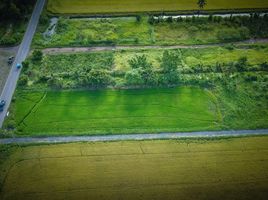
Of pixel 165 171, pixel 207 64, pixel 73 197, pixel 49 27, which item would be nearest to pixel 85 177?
pixel 73 197

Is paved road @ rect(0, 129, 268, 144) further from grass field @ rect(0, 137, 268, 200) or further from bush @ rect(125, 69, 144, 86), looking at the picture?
bush @ rect(125, 69, 144, 86)

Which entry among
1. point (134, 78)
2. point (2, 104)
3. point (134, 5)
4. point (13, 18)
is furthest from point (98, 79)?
point (13, 18)

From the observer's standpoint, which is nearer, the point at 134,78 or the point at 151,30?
the point at 134,78

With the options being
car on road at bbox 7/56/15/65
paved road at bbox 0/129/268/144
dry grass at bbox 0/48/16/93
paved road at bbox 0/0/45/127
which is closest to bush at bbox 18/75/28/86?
paved road at bbox 0/0/45/127

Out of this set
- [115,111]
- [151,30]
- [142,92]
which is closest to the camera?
Answer: [115,111]

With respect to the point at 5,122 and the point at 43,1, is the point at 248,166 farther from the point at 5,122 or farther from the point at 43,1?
the point at 43,1

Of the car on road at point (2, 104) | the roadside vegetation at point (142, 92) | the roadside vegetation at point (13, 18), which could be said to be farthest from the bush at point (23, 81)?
the roadside vegetation at point (13, 18)

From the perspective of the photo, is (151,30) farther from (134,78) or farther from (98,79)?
(98,79)
